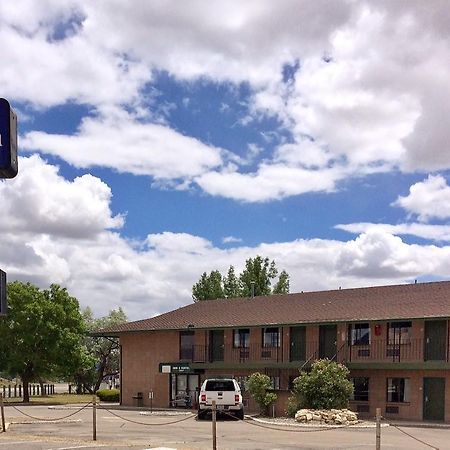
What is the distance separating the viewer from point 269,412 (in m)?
38.1

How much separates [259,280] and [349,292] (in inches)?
1177

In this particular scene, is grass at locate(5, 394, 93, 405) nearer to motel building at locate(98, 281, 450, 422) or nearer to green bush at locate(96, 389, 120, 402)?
green bush at locate(96, 389, 120, 402)

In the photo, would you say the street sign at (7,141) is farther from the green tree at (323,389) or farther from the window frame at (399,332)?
the window frame at (399,332)

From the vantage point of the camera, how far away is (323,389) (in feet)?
113

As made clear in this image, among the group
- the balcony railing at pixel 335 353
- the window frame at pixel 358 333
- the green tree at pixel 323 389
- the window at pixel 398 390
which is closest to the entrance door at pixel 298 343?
the balcony railing at pixel 335 353

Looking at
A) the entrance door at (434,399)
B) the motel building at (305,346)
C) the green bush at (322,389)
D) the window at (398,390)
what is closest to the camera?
the green bush at (322,389)

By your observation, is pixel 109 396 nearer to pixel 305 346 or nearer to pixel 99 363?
pixel 305 346

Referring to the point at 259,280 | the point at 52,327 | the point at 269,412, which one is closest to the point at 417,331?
the point at 269,412

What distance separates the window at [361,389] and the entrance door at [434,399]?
3206mm

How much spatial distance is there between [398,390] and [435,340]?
10.1 ft

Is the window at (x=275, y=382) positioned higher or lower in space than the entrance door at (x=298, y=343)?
lower

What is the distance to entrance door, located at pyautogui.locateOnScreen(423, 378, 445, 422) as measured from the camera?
3609cm

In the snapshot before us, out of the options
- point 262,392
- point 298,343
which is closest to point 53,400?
point 298,343

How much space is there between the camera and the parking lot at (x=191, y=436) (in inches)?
857
